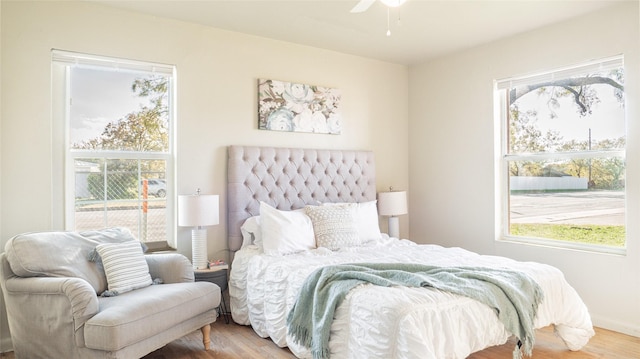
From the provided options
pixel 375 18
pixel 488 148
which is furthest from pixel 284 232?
pixel 488 148

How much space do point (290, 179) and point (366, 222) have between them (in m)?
0.86

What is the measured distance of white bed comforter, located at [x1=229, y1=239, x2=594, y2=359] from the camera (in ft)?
6.63

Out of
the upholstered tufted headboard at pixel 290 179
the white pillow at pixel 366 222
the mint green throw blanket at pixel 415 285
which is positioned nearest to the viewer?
the mint green throw blanket at pixel 415 285

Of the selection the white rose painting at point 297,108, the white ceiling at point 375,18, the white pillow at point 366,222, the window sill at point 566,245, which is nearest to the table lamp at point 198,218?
the white rose painting at point 297,108

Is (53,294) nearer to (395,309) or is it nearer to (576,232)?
(395,309)

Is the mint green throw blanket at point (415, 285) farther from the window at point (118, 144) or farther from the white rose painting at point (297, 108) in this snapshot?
the white rose painting at point (297, 108)

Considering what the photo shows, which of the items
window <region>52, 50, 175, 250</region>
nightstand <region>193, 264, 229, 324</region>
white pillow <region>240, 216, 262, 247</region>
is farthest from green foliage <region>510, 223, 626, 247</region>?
window <region>52, 50, 175, 250</region>

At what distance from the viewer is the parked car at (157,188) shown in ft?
11.9

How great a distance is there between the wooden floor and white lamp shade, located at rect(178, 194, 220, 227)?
0.88 metres

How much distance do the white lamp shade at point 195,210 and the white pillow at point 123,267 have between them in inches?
19.4

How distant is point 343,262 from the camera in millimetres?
3033

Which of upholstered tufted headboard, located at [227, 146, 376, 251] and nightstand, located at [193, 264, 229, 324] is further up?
upholstered tufted headboard, located at [227, 146, 376, 251]

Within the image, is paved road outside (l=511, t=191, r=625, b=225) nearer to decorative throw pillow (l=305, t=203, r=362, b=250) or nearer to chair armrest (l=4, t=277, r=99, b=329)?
decorative throw pillow (l=305, t=203, r=362, b=250)

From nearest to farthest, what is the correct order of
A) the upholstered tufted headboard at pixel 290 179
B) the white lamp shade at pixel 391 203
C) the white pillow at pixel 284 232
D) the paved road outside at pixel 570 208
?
the white pillow at pixel 284 232
the paved road outside at pixel 570 208
the upholstered tufted headboard at pixel 290 179
the white lamp shade at pixel 391 203
